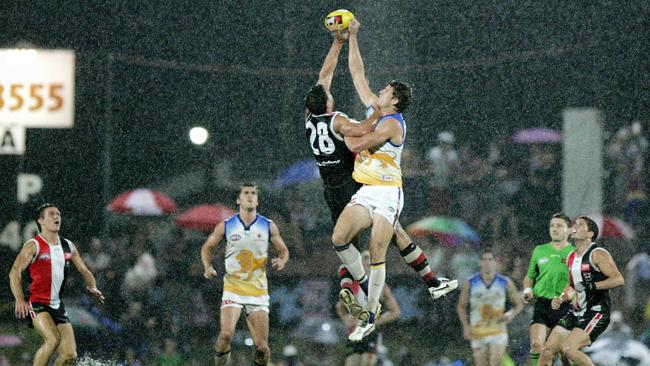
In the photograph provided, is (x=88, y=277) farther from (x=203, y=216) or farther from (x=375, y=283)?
(x=203, y=216)

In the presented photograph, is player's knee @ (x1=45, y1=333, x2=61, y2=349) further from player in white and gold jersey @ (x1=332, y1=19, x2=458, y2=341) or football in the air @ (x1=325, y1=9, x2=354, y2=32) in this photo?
football in the air @ (x1=325, y1=9, x2=354, y2=32)

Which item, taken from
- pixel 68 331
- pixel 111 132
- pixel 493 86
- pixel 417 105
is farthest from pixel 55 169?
pixel 68 331

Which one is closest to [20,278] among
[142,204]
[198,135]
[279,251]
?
[279,251]

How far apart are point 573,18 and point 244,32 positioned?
7.76m

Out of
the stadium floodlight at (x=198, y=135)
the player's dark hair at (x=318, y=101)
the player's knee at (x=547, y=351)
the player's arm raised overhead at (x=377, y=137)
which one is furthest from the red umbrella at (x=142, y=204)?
the player's arm raised overhead at (x=377, y=137)

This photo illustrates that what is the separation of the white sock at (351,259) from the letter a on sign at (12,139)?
39.9 ft

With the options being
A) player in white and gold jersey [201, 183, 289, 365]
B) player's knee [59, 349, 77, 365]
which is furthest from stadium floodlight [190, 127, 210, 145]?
player's knee [59, 349, 77, 365]

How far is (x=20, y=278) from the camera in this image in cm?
1099

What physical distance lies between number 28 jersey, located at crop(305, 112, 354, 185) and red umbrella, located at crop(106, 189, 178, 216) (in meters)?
10.4

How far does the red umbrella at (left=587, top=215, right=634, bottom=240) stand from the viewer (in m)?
18.0

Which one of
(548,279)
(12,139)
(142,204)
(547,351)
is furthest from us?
(12,139)

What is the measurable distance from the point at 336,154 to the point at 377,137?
0.78m

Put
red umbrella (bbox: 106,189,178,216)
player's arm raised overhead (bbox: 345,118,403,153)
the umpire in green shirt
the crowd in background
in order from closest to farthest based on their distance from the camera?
player's arm raised overhead (bbox: 345,118,403,153), the umpire in green shirt, the crowd in background, red umbrella (bbox: 106,189,178,216)

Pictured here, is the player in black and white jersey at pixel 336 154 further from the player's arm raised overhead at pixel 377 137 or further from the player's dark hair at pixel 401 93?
the player's dark hair at pixel 401 93
